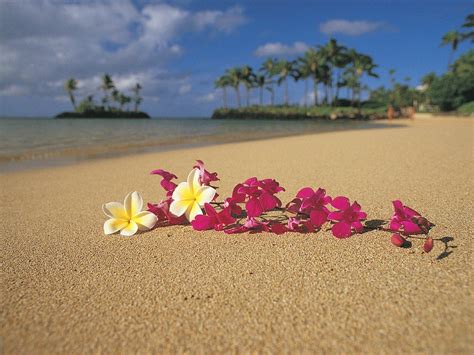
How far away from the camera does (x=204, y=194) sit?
56.0 inches

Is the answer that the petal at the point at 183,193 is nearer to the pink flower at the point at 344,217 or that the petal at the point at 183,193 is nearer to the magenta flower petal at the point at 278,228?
the magenta flower petal at the point at 278,228

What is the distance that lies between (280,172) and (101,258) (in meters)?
2.45

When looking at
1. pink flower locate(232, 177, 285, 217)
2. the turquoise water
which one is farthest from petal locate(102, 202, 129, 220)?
the turquoise water

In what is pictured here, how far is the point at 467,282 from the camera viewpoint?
0.96 meters

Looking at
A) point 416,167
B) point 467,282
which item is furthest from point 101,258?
point 416,167

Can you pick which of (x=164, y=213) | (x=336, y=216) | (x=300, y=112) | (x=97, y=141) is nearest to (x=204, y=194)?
(x=164, y=213)

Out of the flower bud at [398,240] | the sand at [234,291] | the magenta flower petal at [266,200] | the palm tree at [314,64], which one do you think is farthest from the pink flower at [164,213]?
the palm tree at [314,64]

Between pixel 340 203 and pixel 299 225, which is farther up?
pixel 340 203

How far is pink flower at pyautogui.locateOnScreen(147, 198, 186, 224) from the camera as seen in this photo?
1609mm

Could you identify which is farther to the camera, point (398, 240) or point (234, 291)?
point (398, 240)

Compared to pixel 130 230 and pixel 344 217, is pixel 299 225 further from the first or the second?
pixel 130 230

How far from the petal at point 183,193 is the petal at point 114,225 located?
29 cm

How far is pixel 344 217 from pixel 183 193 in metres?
0.72

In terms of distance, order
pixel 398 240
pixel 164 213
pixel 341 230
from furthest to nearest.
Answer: pixel 164 213 → pixel 341 230 → pixel 398 240
